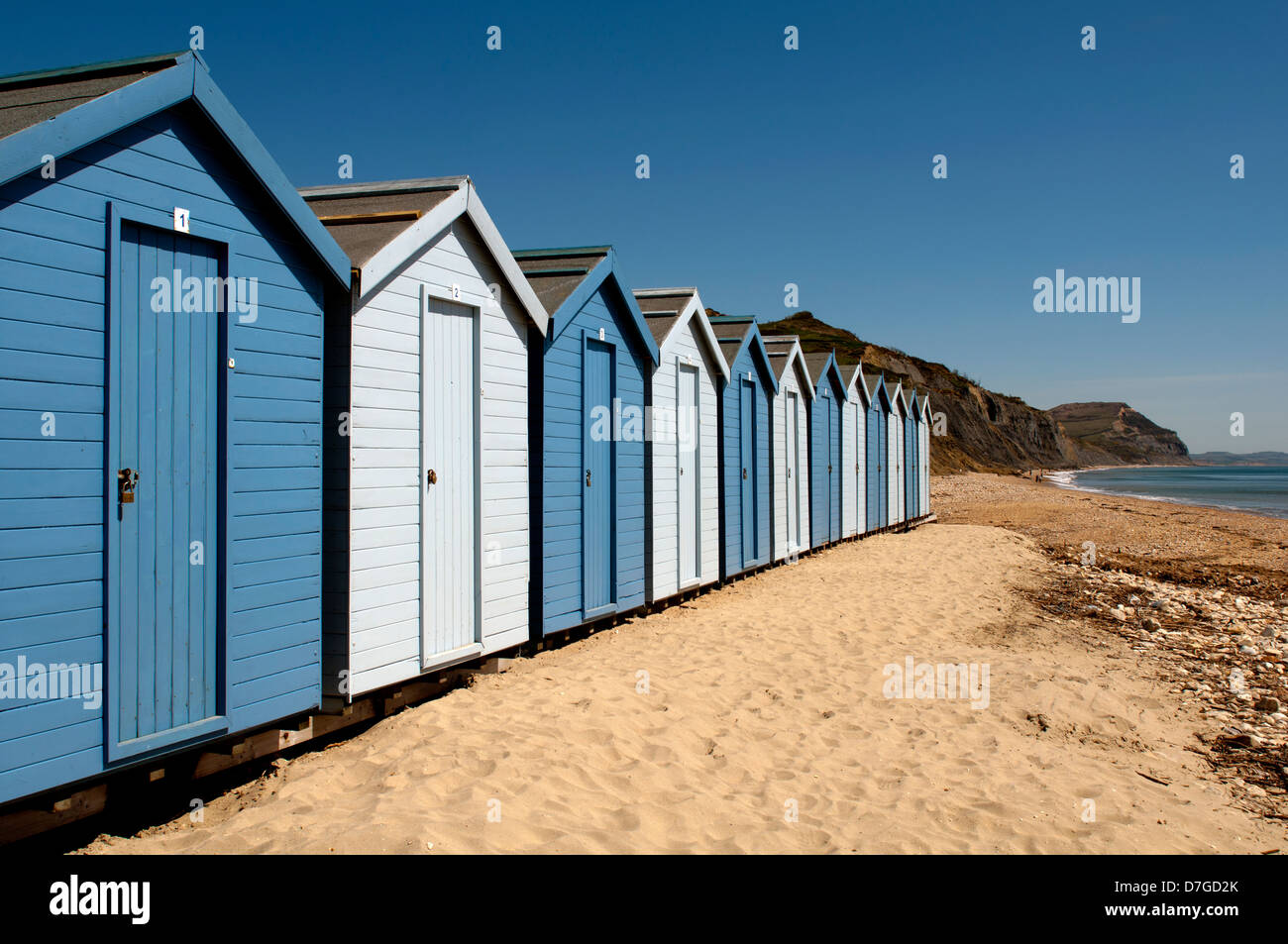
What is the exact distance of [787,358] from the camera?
14.7m

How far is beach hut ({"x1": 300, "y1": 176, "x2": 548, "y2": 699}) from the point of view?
5.48 m

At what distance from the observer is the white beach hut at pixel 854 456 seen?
18547 mm

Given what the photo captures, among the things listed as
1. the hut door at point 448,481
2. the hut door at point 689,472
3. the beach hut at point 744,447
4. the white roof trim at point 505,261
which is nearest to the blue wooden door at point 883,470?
the beach hut at point 744,447

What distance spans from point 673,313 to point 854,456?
9906 mm

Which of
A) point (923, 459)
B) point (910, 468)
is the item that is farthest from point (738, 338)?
point (923, 459)

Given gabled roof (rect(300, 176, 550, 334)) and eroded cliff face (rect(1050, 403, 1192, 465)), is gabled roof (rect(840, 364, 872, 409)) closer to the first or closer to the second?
gabled roof (rect(300, 176, 550, 334))

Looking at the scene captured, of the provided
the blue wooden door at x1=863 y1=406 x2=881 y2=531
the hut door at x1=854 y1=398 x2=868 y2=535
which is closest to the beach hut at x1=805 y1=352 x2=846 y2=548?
the hut door at x1=854 y1=398 x2=868 y2=535

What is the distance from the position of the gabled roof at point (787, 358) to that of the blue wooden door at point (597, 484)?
569 centimetres

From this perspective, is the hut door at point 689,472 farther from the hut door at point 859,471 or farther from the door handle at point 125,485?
the hut door at point 859,471

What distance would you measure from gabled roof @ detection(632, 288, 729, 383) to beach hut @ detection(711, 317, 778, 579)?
97cm
